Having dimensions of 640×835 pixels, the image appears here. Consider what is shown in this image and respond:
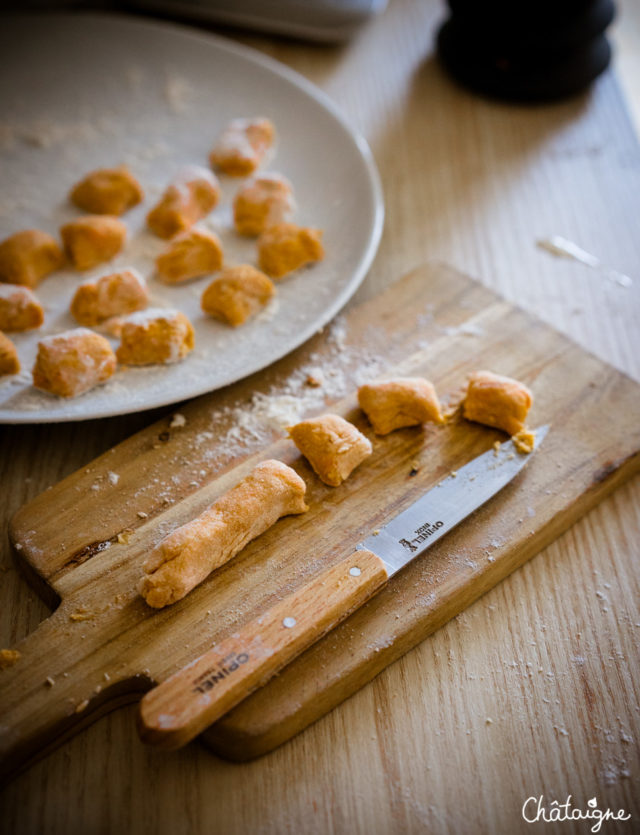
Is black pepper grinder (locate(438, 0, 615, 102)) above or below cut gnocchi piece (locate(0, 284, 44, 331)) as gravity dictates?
above

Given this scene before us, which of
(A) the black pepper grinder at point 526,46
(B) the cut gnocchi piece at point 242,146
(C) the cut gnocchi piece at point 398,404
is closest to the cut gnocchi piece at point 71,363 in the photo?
(C) the cut gnocchi piece at point 398,404

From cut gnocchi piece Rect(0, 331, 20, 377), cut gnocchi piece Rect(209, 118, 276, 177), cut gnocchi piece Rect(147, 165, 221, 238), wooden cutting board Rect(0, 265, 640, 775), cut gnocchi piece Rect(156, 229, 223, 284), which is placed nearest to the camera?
wooden cutting board Rect(0, 265, 640, 775)

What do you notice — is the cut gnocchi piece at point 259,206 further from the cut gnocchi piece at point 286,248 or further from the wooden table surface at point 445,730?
the wooden table surface at point 445,730

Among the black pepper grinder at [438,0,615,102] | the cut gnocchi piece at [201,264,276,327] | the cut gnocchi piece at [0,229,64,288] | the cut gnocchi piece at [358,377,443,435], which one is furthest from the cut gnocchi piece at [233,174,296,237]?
the black pepper grinder at [438,0,615,102]

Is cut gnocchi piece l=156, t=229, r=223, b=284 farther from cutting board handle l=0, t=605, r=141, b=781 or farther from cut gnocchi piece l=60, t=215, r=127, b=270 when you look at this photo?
cutting board handle l=0, t=605, r=141, b=781

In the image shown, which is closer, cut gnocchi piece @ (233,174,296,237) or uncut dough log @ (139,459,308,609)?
uncut dough log @ (139,459,308,609)

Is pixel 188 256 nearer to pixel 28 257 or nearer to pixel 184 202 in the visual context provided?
pixel 184 202

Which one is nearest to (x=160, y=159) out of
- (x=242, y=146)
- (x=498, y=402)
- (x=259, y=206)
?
(x=242, y=146)
